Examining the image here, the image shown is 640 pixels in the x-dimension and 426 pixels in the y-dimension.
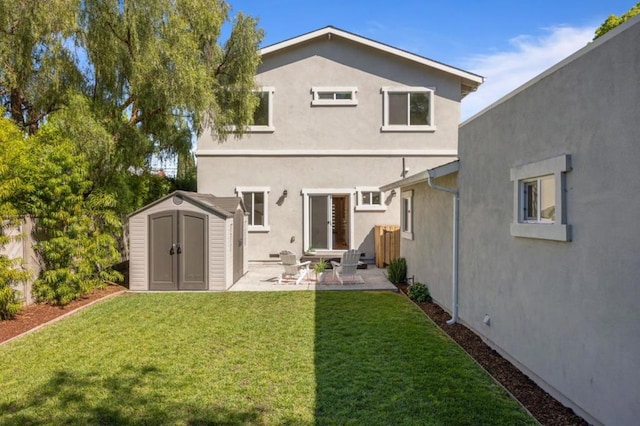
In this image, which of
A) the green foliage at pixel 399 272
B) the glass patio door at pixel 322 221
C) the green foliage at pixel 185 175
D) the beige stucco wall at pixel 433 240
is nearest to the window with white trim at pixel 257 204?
the glass patio door at pixel 322 221

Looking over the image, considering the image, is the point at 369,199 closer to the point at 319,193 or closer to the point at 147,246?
the point at 319,193

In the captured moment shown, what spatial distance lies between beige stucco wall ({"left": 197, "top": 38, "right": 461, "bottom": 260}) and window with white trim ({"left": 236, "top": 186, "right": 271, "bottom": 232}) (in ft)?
0.63

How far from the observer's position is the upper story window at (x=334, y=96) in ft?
52.7

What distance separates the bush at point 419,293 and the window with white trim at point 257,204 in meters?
7.13

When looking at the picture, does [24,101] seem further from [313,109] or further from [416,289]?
[416,289]

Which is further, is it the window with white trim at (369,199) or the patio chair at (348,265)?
the window with white trim at (369,199)

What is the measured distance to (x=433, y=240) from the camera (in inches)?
372

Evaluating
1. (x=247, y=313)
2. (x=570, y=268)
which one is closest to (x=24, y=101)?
(x=247, y=313)

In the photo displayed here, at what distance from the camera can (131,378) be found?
517 centimetres

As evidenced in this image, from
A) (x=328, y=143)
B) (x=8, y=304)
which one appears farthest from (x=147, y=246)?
(x=328, y=143)

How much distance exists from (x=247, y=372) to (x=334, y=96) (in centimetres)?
1270

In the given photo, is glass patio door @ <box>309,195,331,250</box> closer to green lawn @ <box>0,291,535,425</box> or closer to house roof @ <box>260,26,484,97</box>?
house roof @ <box>260,26,484,97</box>

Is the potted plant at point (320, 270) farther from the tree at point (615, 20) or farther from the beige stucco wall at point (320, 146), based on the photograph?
the tree at point (615, 20)

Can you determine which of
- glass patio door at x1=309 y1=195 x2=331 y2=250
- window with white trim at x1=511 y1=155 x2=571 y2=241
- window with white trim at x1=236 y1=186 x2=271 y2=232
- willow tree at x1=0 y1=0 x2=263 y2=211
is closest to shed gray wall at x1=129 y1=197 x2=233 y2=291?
willow tree at x1=0 y1=0 x2=263 y2=211
